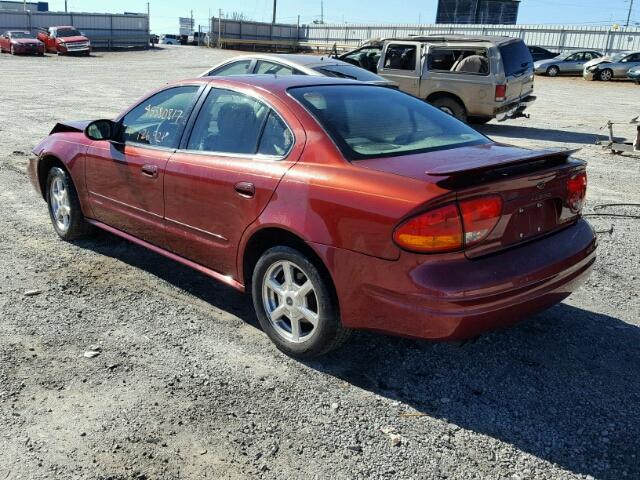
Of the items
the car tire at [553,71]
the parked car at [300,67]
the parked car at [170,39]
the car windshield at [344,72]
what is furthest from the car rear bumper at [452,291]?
the parked car at [170,39]

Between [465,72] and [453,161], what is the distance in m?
10.2

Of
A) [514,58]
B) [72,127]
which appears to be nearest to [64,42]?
[514,58]

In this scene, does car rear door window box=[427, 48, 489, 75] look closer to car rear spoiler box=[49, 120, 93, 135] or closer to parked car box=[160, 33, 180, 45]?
car rear spoiler box=[49, 120, 93, 135]

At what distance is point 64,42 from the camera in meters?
39.0

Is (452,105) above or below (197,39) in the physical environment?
below

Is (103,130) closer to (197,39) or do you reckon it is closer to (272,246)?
(272,246)

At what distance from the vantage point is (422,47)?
13.6 meters

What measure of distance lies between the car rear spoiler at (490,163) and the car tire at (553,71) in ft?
109

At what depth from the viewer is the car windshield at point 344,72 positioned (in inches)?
384

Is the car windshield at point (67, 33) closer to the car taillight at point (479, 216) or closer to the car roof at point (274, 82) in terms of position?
the car roof at point (274, 82)

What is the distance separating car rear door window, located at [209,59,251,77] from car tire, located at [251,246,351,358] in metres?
7.48

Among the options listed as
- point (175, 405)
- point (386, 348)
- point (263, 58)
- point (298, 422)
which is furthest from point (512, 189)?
point (263, 58)

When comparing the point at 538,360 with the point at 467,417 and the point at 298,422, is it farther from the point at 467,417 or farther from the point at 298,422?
the point at 298,422

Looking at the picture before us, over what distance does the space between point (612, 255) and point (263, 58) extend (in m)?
6.74
